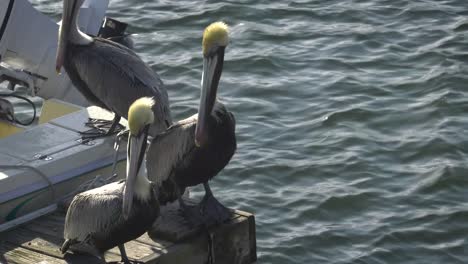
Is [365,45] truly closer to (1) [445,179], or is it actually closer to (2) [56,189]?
(1) [445,179]

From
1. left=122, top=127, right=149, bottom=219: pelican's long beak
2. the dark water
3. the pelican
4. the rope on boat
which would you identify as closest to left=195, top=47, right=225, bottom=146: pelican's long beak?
the pelican

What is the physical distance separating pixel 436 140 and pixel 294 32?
2785 mm

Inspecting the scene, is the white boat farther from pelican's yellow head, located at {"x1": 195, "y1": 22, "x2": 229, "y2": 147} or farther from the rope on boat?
pelican's yellow head, located at {"x1": 195, "y1": 22, "x2": 229, "y2": 147}

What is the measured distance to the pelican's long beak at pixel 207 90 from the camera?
20.9ft

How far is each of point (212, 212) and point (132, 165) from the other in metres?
0.79

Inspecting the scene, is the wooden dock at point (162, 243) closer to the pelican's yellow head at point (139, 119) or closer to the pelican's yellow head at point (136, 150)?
the pelican's yellow head at point (136, 150)

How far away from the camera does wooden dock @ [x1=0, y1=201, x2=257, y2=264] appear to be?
6133 mm

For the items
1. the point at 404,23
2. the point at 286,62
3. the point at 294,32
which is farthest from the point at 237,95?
the point at 404,23

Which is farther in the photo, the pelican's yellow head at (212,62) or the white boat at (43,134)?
the white boat at (43,134)

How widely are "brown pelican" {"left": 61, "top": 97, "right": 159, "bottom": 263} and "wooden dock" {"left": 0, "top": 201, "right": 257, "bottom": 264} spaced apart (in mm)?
152

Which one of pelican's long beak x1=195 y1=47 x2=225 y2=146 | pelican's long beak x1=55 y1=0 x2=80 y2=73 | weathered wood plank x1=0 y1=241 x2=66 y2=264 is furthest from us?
pelican's long beak x1=55 y1=0 x2=80 y2=73

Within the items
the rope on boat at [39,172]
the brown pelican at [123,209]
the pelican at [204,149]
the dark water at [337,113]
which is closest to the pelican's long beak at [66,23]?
the rope on boat at [39,172]

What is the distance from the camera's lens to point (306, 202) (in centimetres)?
883

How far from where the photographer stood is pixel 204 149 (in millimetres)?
6457
